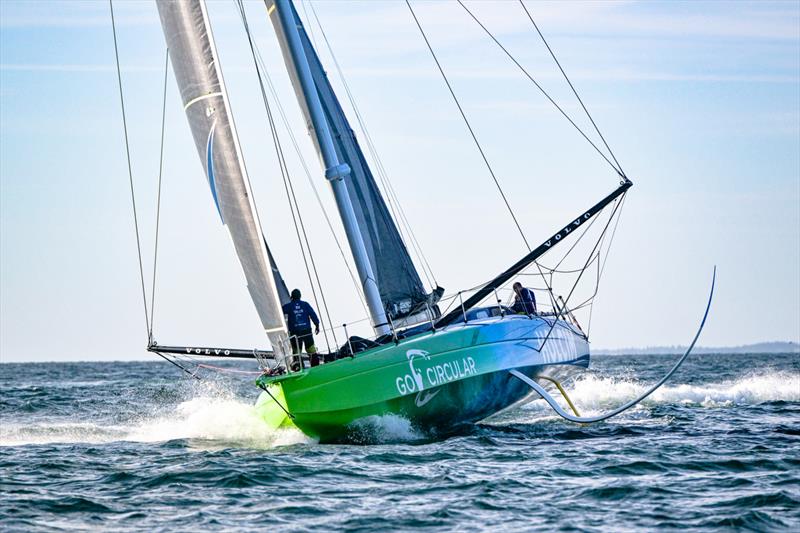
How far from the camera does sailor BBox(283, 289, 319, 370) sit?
1380cm

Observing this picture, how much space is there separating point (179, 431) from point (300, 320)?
3.26 meters

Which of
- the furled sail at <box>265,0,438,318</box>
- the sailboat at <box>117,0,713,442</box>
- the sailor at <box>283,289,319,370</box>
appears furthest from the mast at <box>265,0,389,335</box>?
the furled sail at <box>265,0,438,318</box>

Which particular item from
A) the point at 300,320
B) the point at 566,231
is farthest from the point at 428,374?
the point at 566,231

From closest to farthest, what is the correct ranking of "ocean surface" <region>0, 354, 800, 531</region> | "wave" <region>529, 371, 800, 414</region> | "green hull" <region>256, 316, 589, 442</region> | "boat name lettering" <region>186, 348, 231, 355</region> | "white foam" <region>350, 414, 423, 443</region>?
"ocean surface" <region>0, 354, 800, 531</region> → "green hull" <region>256, 316, 589, 442</region> → "white foam" <region>350, 414, 423, 443</region> → "boat name lettering" <region>186, 348, 231, 355</region> → "wave" <region>529, 371, 800, 414</region>

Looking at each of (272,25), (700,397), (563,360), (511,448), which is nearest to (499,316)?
(563,360)

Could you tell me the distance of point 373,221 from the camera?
1717 cm

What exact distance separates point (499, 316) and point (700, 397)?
6.78 meters

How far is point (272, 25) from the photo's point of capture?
15891 mm

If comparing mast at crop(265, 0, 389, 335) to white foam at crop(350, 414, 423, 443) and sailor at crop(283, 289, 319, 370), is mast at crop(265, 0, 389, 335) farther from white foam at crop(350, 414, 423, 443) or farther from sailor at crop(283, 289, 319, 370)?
white foam at crop(350, 414, 423, 443)

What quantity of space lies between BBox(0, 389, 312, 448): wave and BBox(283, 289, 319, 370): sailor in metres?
1.01

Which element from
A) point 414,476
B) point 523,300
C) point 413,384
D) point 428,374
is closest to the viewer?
point 414,476

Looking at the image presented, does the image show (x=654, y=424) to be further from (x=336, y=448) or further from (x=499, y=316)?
(x=336, y=448)

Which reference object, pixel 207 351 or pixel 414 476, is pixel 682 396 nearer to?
pixel 207 351

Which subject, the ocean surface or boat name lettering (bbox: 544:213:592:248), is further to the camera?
boat name lettering (bbox: 544:213:592:248)
